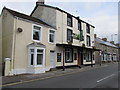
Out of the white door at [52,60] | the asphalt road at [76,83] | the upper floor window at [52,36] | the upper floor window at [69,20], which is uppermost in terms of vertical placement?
the upper floor window at [69,20]

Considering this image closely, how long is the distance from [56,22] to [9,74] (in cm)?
971

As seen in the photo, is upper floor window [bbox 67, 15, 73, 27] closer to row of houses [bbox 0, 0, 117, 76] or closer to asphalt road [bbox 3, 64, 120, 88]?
row of houses [bbox 0, 0, 117, 76]

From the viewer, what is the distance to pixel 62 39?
67.4ft

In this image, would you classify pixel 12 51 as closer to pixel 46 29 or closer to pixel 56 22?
pixel 46 29

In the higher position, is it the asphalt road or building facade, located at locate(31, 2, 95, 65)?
building facade, located at locate(31, 2, 95, 65)

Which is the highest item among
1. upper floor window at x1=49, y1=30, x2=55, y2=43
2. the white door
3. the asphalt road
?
upper floor window at x1=49, y1=30, x2=55, y2=43

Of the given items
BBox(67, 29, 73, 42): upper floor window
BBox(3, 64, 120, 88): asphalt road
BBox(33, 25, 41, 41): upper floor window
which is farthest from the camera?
BBox(67, 29, 73, 42): upper floor window

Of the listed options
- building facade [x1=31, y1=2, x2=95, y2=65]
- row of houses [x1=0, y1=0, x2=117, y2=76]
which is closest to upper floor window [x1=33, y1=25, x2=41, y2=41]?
row of houses [x1=0, y1=0, x2=117, y2=76]

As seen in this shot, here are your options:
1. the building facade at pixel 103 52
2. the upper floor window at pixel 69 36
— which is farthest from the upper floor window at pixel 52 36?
the building facade at pixel 103 52

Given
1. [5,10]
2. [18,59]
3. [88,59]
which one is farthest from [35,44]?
[88,59]

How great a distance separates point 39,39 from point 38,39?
12 cm

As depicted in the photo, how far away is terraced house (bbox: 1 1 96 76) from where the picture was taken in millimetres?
14523

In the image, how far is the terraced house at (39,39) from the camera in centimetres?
1452

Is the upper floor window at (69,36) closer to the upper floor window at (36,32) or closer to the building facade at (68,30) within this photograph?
the building facade at (68,30)
